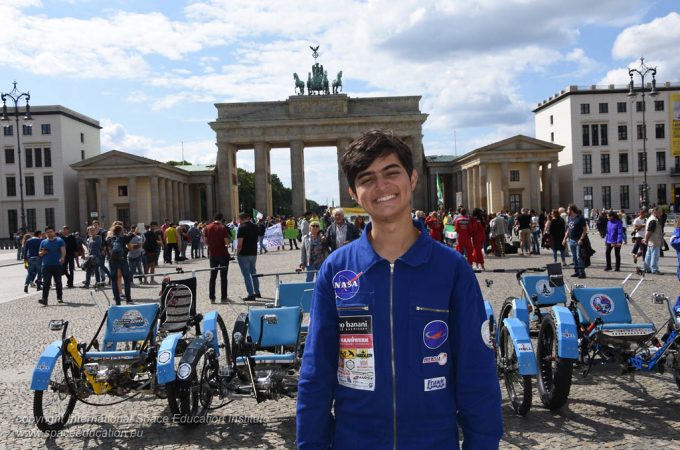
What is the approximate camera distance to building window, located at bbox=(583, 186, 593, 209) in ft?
244

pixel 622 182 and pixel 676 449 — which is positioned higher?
pixel 622 182

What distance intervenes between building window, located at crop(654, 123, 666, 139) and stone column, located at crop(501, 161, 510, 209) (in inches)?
917

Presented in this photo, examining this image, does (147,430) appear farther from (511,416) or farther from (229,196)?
(229,196)

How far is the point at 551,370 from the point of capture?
6320mm

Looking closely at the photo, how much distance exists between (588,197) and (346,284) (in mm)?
74934

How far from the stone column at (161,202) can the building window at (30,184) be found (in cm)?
1678

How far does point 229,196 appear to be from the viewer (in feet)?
229

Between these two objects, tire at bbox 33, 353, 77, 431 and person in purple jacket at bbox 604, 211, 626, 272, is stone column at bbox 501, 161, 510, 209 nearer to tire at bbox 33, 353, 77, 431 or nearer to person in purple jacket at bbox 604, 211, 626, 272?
person in purple jacket at bbox 604, 211, 626, 272

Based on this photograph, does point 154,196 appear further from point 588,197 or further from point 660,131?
point 660,131

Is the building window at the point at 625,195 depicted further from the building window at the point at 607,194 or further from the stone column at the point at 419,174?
the stone column at the point at 419,174

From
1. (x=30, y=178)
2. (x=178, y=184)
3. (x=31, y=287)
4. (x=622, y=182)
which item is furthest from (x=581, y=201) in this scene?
(x=31, y=287)

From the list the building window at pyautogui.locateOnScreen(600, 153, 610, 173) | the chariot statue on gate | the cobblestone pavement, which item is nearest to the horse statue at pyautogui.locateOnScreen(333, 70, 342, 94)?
the chariot statue on gate

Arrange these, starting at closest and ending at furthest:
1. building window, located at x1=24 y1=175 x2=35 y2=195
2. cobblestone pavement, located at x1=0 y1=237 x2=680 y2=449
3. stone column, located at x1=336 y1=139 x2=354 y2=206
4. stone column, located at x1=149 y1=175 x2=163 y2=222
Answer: cobblestone pavement, located at x1=0 y1=237 x2=680 y2=449
stone column, located at x1=336 y1=139 x2=354 y2=206
stone column, located at x1=149 y1=175 x2=163 y2=222
building window, located at x1=24 y1=175 x2=35 y2=195

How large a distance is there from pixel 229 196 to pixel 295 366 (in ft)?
212
